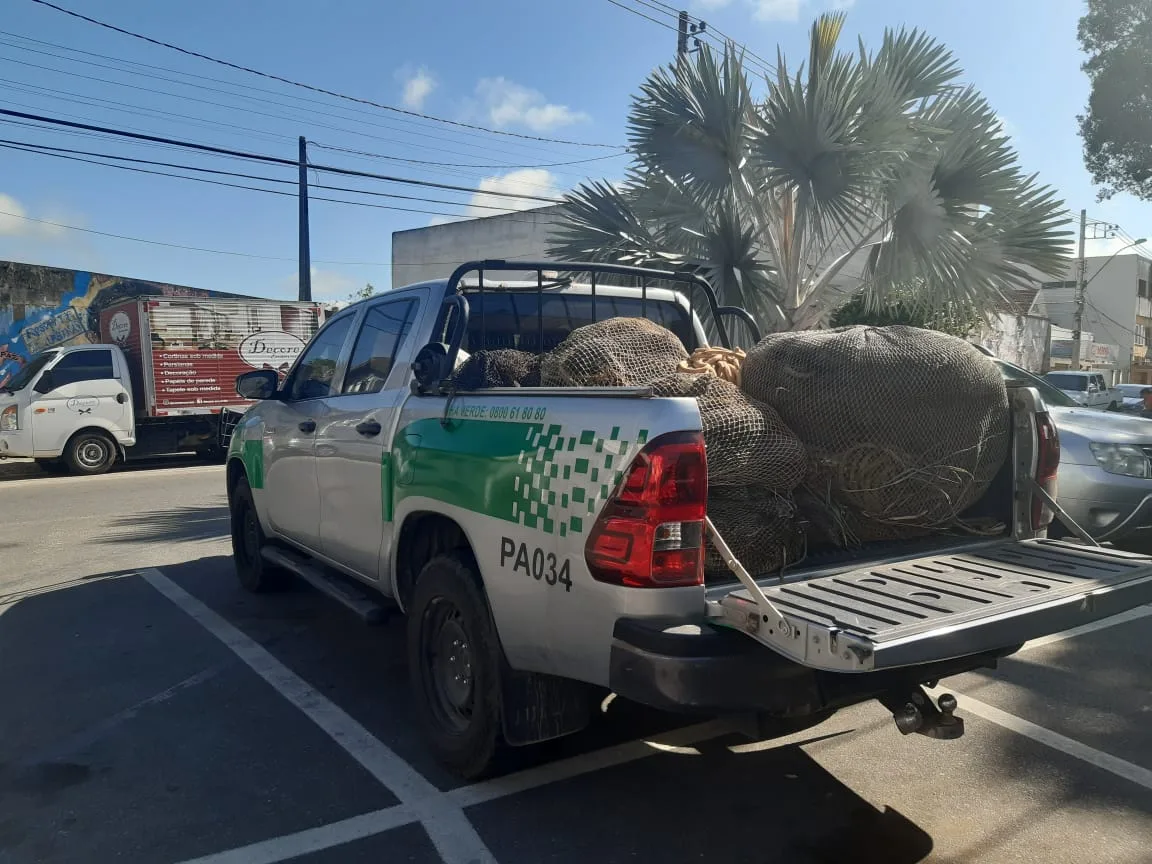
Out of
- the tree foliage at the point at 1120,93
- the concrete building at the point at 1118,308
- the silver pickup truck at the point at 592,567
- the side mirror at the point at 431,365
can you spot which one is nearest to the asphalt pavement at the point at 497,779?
the silver pickup truck at the point at 592,567

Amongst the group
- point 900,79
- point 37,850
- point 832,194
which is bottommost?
point 37,850

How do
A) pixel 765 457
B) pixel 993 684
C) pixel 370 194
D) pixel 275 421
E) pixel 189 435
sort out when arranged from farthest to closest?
pixel 370 194 → pixel 189 435 → pixel 275 421 → pixel 993 684 → pixel 765 457

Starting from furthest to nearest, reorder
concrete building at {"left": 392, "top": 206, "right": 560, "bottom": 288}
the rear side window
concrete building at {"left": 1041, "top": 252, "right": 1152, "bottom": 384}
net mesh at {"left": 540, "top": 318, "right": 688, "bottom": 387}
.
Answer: concrete building at {"left": 1041, "top": 252, "right": 1152, "bottom": 384} < concrete building at {"left": 392, "top": 206, "right": 560, "bottom": 288} < the rear side window < net mesh at {"left": 540, "top": 318, "right": 688, "bottom": 387}

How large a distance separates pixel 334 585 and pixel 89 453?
1187cm

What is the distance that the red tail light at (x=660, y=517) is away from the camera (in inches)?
107

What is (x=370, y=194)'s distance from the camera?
22.8m

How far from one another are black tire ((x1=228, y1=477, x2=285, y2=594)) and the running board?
0.41 metres

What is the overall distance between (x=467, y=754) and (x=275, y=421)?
3.01m

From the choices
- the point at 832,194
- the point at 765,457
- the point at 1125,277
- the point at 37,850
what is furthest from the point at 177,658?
the point at 1125,277

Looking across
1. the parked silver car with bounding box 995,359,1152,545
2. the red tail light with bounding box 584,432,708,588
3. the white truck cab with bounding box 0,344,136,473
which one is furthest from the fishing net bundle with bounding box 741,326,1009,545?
the white truck cab with bounding box 0,344,136,473

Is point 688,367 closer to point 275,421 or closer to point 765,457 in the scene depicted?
point 765,457

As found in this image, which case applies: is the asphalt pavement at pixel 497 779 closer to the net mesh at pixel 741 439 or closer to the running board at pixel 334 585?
the running board at pixel 334 585

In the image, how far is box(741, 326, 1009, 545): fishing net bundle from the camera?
3326mm

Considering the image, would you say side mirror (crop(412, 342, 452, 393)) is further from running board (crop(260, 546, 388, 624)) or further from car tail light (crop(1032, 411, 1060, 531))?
car tail light (crop(1032, 411, 1060, 531))
